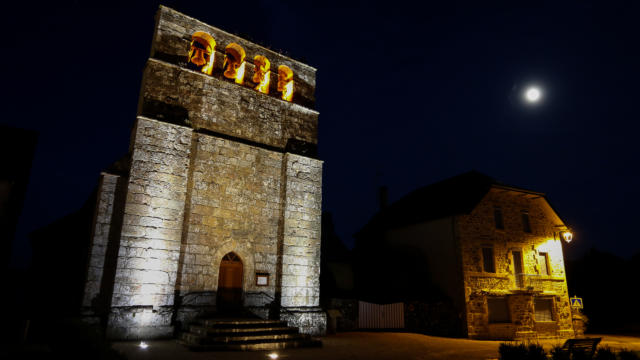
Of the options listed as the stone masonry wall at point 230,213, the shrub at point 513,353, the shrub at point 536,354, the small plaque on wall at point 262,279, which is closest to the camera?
the shrub at point 536,354

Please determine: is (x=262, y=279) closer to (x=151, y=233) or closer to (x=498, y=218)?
(x=151, y=233)

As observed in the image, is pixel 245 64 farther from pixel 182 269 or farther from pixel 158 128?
pixel 182 269

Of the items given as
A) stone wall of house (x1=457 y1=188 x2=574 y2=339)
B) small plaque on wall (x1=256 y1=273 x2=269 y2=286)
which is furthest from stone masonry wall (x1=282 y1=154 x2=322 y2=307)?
stone wall of house (x1=457 y1=188 x2=574 y2=339)

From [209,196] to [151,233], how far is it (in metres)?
2.02

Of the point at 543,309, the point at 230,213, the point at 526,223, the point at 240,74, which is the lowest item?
the point at 543,309

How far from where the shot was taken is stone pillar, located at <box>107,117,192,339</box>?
32.3 ft

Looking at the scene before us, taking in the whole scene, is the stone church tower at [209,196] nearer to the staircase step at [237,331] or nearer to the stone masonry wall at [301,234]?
the stone masonry wall at [301,234]

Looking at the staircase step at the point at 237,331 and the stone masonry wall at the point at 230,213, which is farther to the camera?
the stone masonry wall at the point at 230,213

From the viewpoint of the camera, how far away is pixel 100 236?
10.5m

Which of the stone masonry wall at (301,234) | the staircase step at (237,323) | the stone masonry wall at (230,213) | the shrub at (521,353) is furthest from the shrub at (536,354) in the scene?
the stone masonry wall at (230,213)

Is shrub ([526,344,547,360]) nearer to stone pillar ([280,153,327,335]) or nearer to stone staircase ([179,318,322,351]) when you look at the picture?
stone staircase ([179,318,322,351])

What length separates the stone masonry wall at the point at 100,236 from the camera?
1019 centimetres

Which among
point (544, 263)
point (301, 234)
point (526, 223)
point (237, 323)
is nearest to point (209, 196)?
point (301, 234)

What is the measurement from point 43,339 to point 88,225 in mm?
4826
